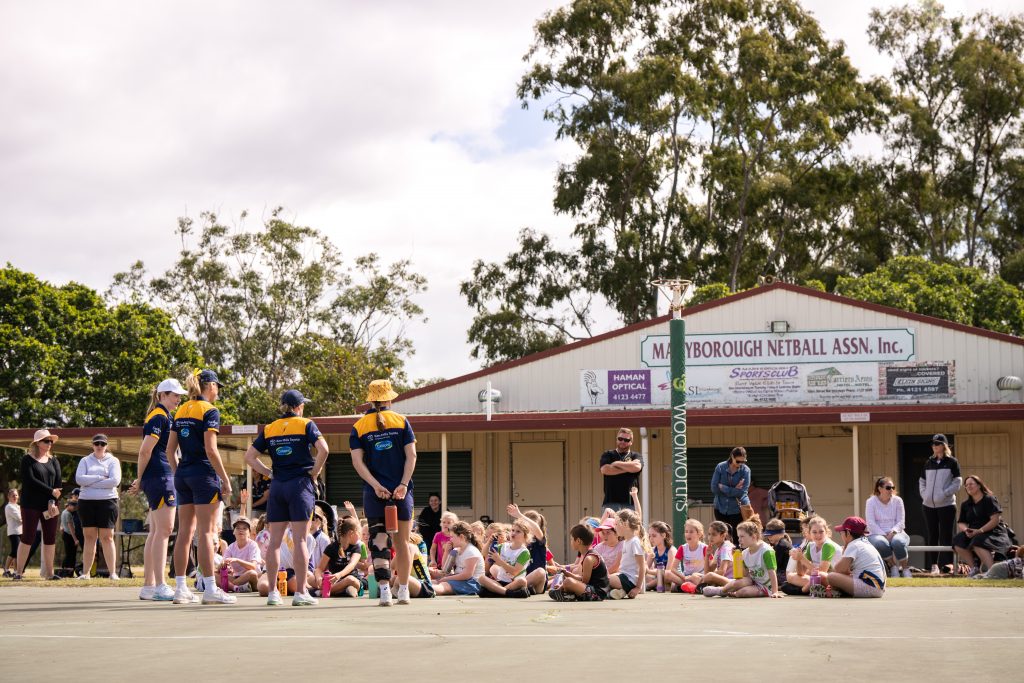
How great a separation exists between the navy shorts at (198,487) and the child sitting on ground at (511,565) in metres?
3.15

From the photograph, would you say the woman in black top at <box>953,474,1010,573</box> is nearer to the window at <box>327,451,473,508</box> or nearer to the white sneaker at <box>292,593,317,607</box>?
the white sneaker at <box>292,593,317,607</box>

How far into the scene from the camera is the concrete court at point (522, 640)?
6.20 m

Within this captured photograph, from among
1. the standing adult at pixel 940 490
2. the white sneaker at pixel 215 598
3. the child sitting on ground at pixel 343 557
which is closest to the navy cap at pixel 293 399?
the white sneaker at pixel 215 598

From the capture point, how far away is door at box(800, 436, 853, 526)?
74.4 feet

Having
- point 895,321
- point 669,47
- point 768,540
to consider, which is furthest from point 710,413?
point 669,47

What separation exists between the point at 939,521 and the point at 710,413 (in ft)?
15.5

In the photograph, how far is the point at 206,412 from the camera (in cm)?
1068

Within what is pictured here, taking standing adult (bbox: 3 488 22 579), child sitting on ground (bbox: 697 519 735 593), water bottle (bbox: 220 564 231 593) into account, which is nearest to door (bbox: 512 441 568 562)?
standing adult (bbox: 3 488 22 579)

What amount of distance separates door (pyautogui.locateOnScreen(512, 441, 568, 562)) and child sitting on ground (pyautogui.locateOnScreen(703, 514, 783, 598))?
11.1m

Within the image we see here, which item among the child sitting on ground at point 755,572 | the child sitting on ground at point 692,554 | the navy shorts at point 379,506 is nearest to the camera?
the navy shorts at point 379,506

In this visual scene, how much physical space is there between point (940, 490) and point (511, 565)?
6.98 meters

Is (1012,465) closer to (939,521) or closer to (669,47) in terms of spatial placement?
(939,521)

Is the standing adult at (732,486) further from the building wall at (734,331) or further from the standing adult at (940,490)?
the building wall at (734,331)

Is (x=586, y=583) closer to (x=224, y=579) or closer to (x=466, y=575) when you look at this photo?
(x=466, y=575)
